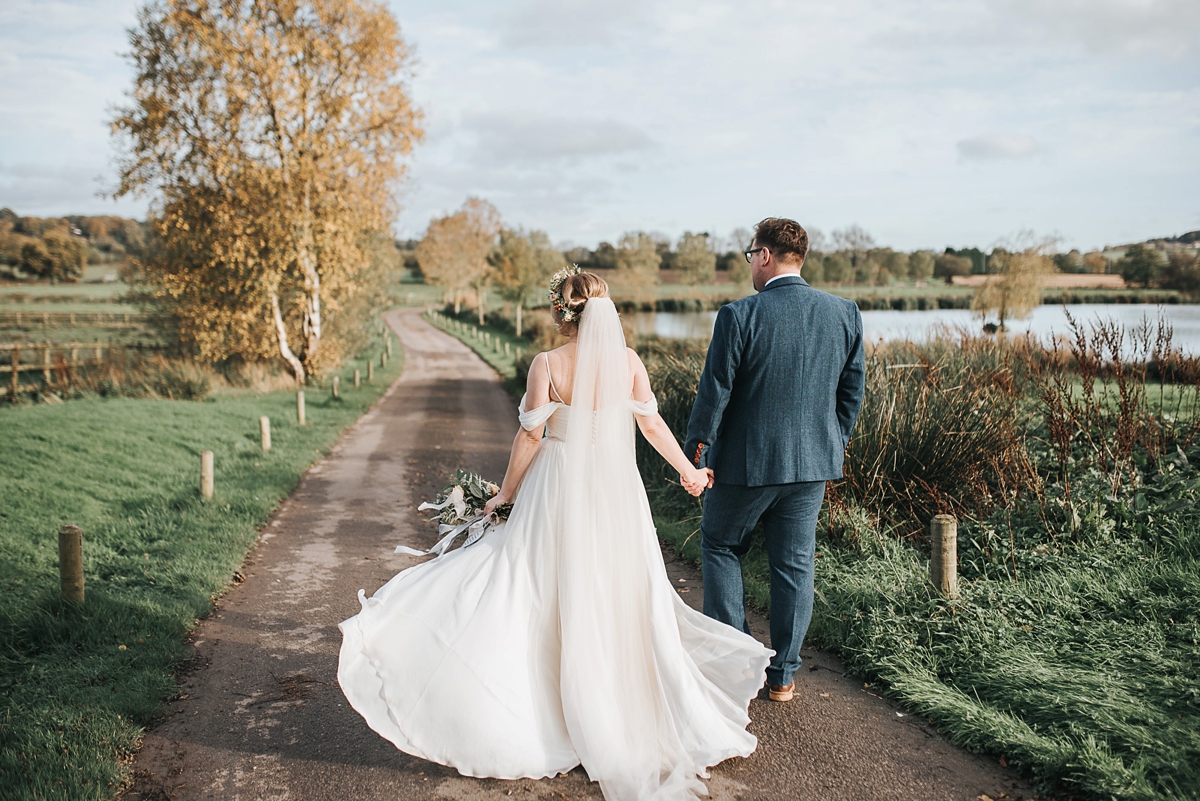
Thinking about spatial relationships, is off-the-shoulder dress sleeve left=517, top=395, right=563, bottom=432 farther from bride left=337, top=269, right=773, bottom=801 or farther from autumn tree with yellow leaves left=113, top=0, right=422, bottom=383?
autumn tree with yellow leaves left=113, top=0, right=422, bottom=383

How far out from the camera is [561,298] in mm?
Answer: 3750

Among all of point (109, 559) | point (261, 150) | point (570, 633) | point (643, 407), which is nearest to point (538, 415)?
point (643, 407)

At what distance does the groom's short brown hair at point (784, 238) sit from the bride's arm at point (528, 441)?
1.28m

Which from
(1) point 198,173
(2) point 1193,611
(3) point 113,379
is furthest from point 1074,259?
(3) point 113,379

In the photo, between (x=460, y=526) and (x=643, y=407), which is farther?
(x=460, y=526)

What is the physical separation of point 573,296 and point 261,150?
737 inches

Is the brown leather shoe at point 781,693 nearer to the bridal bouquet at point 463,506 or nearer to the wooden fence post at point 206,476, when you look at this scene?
the bridal bouquet at point 463,506

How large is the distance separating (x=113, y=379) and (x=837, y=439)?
21437 millimetres

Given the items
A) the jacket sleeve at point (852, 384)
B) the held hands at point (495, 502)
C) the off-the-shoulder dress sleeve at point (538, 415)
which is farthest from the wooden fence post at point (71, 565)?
the jacket sleeve at point (852, 384)

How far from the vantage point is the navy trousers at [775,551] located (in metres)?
3.79

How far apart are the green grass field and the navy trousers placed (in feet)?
9.62

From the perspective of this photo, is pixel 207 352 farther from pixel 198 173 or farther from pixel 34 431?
pixel 34 431

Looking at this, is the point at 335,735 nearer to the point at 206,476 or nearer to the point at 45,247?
the point at 206,476

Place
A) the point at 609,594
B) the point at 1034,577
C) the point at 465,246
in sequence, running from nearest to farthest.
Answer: the point at 609,594
the point at 1034,577
the point at 465,246
